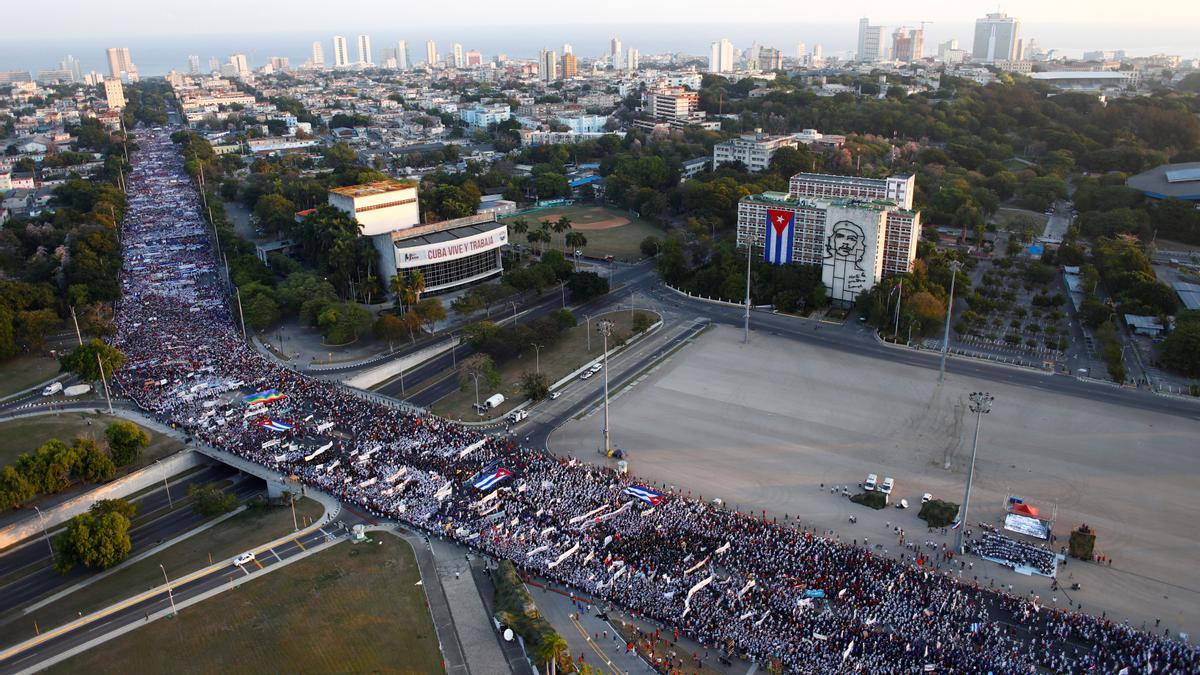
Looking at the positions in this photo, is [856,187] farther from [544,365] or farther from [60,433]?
[60,433]

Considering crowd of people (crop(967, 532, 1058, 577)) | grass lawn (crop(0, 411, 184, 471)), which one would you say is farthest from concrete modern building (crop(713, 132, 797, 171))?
grass lawn (crop(0, 411, 184, 471))

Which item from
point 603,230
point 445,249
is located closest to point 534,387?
point 445,249

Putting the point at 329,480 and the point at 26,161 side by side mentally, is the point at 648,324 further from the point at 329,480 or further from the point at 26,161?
the point at 26,161

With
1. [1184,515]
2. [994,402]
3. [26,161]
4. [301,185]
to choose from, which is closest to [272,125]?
[26,161]

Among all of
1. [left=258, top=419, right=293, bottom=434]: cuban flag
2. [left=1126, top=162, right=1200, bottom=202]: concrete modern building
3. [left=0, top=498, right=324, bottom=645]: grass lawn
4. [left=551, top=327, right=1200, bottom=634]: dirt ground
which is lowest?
[left=0, top=498, right=324, bottom=645]: grass lawn

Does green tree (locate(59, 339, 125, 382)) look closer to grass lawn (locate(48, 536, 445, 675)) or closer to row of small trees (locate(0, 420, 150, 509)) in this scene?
row of small trees (locate(0, 420, 150, 509))

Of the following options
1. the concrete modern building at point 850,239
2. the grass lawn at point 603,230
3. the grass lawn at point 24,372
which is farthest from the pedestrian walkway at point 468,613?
the grass lawn at point 603,230

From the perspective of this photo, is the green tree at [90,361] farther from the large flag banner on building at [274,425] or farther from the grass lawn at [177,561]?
the grass lawn at [177,561]
